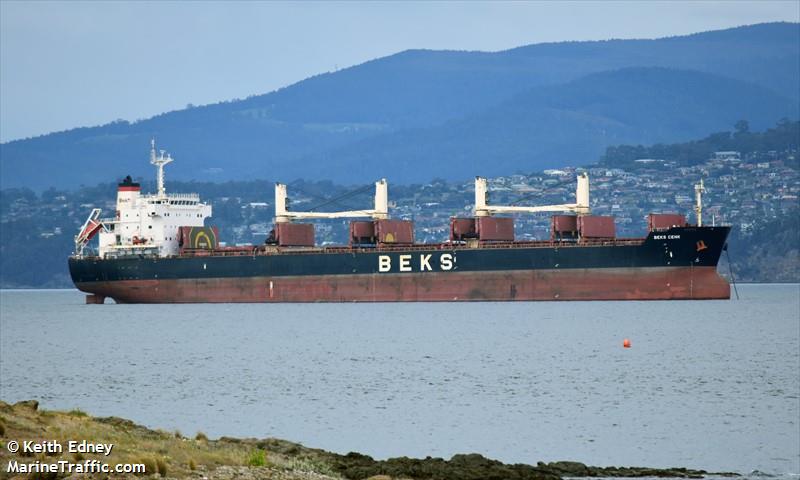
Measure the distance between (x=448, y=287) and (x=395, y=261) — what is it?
2888 millimetres

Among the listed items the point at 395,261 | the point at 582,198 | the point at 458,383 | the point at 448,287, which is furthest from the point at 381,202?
the point at 458,383

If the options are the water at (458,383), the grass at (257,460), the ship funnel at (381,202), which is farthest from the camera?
the ship funnel at (381,202)

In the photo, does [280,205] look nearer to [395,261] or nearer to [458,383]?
[395,261]

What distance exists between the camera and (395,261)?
70.9 metres

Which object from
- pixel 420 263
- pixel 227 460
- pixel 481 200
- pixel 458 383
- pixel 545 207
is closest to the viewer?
pixel 227 460

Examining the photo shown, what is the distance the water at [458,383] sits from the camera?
2636cm

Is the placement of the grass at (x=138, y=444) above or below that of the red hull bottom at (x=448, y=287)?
below

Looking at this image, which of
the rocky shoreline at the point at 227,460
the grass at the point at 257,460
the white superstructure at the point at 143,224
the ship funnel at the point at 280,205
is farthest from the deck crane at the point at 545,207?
the grass at the point at 257,460

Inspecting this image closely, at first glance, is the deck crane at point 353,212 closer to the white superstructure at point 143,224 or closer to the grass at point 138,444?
the white superstructure at point 143,224

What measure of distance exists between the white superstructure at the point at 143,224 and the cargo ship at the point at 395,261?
0.25ft

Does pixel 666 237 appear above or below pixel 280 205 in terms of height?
below

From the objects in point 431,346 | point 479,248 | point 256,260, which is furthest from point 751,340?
point 256,260

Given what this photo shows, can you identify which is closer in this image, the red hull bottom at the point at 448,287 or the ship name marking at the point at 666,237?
the ship name marking at the point at 666,237

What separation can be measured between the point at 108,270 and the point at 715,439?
57.3 metres
